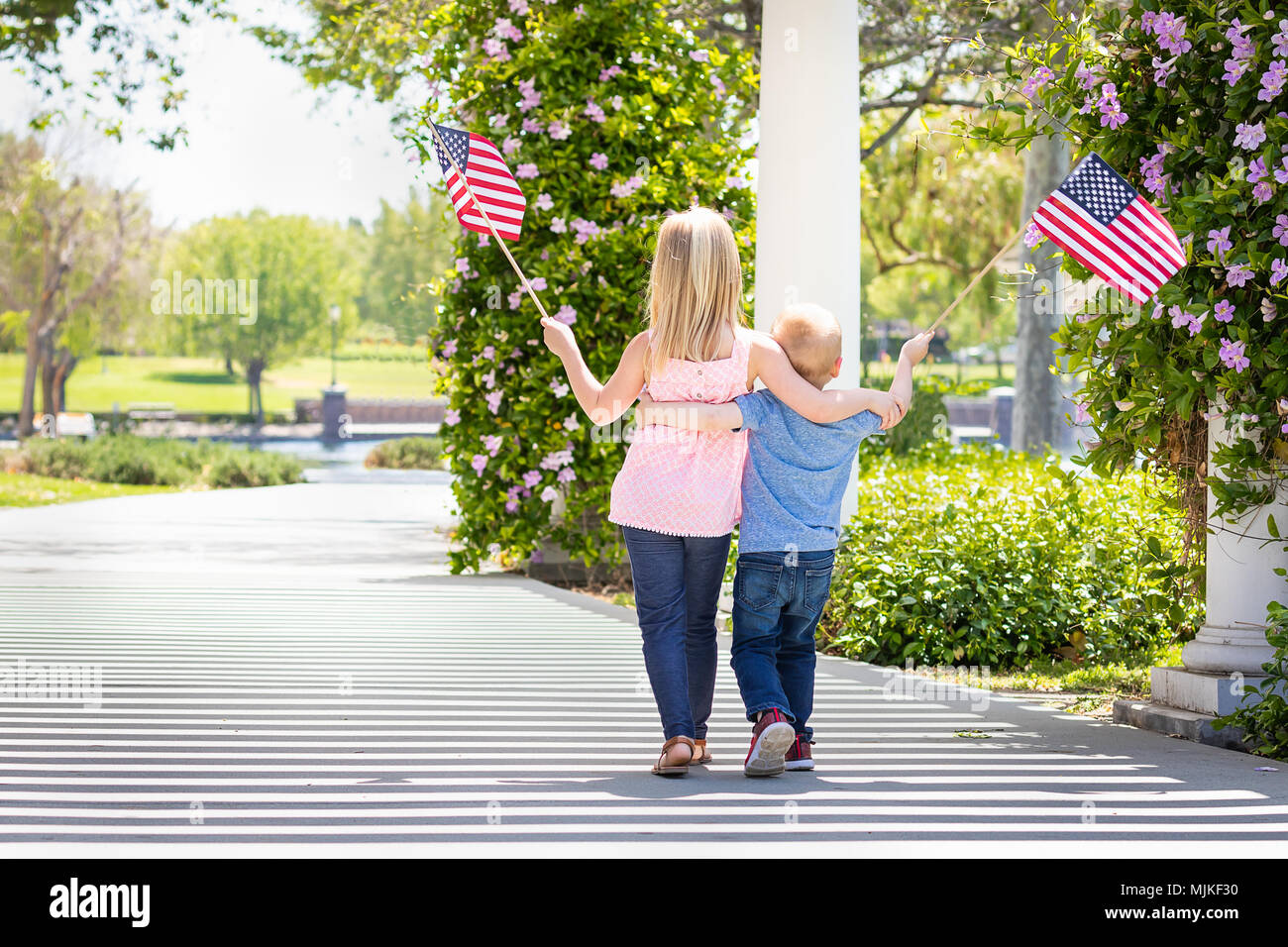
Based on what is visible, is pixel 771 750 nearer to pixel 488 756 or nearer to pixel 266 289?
pixel 488 756

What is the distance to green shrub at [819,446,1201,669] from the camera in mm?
7250

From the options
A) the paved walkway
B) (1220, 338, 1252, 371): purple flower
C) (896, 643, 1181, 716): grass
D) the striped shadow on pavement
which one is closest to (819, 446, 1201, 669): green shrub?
(896, 643, 1181, 716): grass

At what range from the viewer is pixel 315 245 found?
54.0 meters

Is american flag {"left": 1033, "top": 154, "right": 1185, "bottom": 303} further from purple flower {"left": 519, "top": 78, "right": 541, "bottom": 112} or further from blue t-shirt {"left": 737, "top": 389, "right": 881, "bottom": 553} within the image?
purple flower {"left": 519, "top": 78, "right": 541, "bottom": 112}

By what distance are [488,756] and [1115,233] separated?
→ 2854 millimetres

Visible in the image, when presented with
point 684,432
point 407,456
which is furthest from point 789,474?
point 407,456

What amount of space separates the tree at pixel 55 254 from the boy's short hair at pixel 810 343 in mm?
30311

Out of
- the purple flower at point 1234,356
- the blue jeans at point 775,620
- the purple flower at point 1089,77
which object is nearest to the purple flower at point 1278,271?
the purple flower at point 1234,356

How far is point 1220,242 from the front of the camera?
16.4 feet

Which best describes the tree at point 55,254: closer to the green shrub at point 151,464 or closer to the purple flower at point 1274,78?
the green shrub at point 151,464

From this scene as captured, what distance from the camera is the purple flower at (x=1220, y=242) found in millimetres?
5004

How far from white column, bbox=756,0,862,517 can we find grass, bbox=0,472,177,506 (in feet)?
47.2
